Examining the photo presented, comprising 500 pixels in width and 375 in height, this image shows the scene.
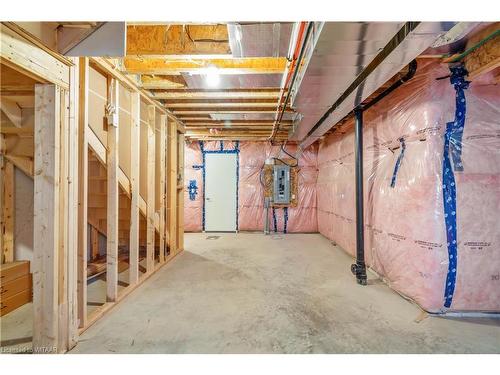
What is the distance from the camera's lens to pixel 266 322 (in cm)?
191

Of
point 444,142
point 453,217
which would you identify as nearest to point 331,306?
point 453,217

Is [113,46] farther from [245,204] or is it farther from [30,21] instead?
[245,204]

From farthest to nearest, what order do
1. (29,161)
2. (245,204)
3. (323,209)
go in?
(245,204) < (323,209) < (29,161)

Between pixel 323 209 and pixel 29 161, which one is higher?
pixel 29 161

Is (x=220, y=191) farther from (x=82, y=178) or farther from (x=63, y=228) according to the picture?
(x=63, y=228)

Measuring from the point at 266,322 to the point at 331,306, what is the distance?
2.22ft

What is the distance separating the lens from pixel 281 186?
5488mm

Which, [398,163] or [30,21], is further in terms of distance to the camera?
[398,163]

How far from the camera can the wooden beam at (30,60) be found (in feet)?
3.89

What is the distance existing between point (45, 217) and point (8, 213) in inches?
57.0

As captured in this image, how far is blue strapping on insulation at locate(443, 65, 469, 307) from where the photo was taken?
201cm

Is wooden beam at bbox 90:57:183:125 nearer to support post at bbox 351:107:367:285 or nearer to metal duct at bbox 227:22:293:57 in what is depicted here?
metal duct at bbox 227:22:293:57

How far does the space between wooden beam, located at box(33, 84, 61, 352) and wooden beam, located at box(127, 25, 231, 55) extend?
754 millimetres

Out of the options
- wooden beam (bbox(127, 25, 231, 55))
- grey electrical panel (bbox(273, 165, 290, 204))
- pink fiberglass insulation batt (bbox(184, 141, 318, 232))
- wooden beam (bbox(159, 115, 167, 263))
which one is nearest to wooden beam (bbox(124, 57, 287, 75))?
wooden beam (bbox(127, 25, 231, 55))
